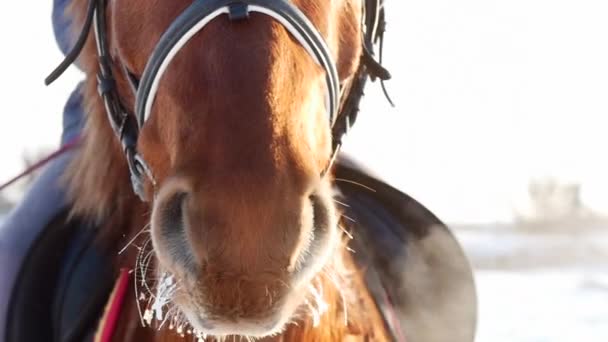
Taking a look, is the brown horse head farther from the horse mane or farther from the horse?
the horse mane

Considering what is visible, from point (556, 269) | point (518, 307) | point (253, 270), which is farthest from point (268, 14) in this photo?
point (556, 269)

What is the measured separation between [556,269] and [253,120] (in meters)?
6.93

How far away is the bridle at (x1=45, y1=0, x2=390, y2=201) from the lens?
1.29 meters

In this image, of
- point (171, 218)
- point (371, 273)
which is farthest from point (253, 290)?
point (371, 273)

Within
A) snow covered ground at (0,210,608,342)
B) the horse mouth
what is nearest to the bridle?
the horse mouth

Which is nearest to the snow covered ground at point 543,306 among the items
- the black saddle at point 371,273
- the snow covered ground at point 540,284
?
the snow covered ground at point 540,284

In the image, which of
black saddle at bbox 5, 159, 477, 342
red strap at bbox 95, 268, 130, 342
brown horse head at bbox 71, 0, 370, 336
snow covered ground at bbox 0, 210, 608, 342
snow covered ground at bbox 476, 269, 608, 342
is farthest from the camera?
snow covered ground at bbox 0, 210, 608, 342

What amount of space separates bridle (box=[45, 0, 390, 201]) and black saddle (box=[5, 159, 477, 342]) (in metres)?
0.23

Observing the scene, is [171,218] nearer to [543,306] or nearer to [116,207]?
[116,207]

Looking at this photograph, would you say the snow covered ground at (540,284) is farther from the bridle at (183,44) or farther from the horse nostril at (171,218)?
the horse nostril at (171,218)

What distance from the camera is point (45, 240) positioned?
77.9 inches

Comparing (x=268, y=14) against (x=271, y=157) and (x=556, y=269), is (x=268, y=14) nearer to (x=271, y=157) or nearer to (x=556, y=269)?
(x=271, y=157)

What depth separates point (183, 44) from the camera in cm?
129

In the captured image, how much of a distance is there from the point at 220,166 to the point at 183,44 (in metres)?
0.24
